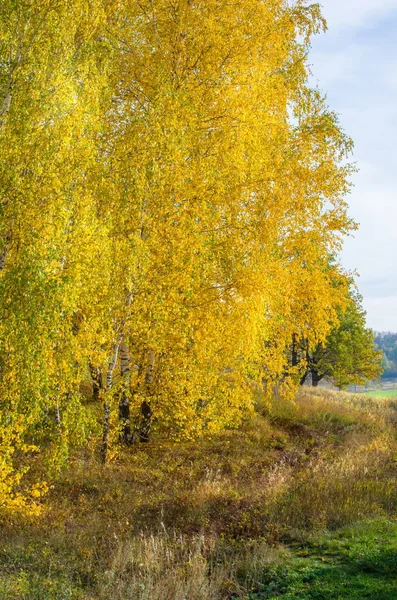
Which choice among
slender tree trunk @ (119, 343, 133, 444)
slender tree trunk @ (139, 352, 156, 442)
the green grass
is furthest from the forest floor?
slender tree trunk @ (119, 343, 133, 444)

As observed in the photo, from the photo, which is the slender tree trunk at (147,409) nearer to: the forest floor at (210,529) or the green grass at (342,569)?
the forest floor at (210,529)

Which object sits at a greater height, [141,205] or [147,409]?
[141,205]

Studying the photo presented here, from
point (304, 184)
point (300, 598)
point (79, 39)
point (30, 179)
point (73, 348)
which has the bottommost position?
point (300, 598)

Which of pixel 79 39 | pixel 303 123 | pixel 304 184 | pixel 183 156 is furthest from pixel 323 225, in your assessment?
pixel 79 39

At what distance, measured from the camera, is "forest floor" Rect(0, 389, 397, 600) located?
21.5ft

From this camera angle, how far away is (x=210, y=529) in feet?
28.4

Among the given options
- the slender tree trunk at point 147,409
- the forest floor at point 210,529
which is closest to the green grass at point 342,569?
the forest floor at point 210,529

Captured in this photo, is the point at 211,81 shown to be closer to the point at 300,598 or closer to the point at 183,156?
the point at 183,156

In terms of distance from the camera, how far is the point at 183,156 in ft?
40.4

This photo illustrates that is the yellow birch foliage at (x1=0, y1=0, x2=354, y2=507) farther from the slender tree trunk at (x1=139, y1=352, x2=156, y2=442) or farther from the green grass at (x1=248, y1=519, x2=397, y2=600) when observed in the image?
the green grass at (x1=248, y1=519, x2=397, y2=600)

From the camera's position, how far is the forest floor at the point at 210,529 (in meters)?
6.55

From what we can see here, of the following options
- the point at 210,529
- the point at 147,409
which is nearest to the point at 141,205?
the point at 147,409

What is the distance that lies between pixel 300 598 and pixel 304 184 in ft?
43.8

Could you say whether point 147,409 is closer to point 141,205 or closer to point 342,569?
point 141,205
